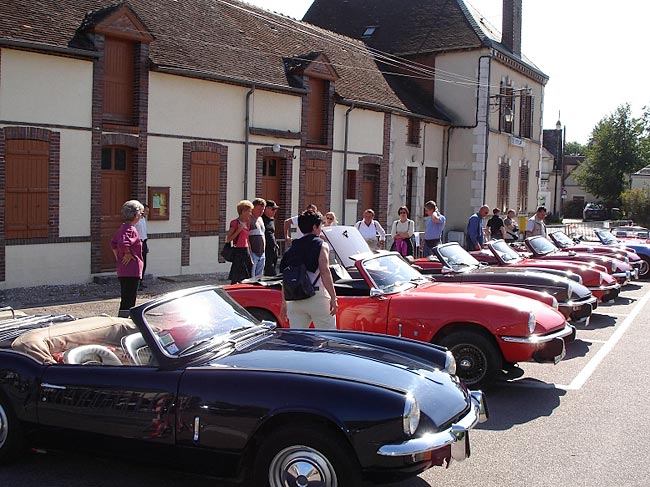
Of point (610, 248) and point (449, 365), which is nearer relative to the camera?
point (449, 365)

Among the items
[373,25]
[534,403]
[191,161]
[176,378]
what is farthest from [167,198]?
[373,25]

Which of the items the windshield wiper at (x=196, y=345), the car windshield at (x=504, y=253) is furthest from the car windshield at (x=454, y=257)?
the windshield wiper at (x=196, y=345)

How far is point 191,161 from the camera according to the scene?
16.8 metres

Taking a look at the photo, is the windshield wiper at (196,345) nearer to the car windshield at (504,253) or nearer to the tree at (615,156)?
the car windshield at (504,253)

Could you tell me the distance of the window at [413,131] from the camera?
84.0 feet

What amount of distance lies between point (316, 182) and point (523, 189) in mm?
16606

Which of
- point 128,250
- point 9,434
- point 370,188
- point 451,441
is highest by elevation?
point 370,188

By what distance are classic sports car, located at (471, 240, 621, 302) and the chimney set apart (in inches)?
805

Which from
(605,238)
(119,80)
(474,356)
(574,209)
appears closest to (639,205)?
(574,209)

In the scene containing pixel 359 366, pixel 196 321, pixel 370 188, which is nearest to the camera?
pixel 359 366

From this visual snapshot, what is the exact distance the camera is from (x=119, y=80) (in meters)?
15.2

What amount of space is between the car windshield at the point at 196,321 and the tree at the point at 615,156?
5850cm

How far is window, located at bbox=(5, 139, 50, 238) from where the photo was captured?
1323 cm

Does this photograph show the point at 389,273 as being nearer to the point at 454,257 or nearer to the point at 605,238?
the point at 454,257
